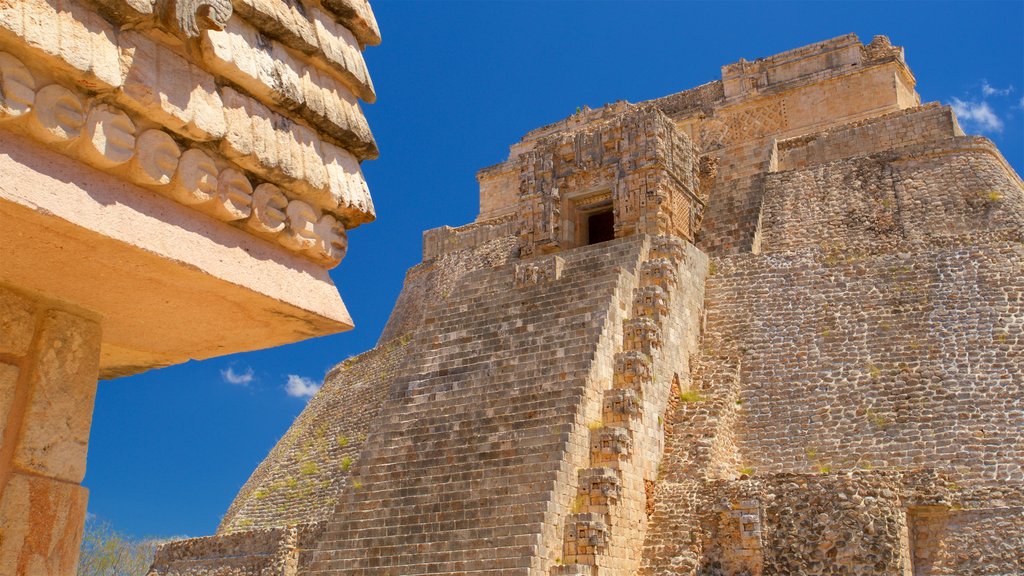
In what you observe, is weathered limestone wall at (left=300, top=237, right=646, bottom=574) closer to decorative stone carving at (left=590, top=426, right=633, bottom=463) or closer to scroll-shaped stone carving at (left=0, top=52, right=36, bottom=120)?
decorative stone carving at (left=590, top=426, right=633, bottom=463)

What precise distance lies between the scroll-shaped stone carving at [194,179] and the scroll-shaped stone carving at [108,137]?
14cm

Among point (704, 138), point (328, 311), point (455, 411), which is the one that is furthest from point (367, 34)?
point (704, 138)

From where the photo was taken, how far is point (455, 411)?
12078 millimetres

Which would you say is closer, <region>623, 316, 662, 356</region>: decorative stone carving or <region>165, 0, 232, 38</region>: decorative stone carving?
<region>165, 0, 232, 38</region>: decorative stone carving

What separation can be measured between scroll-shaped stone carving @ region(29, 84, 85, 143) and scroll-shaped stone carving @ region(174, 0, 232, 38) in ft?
1.12

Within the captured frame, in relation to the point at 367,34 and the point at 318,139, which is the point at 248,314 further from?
the point at 367,34

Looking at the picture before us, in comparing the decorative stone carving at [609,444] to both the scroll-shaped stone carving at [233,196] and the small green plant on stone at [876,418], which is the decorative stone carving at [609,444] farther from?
the scroll-shaped stone carving at [233,196]

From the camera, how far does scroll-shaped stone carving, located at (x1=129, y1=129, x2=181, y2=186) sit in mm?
2439

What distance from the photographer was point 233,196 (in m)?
2.67

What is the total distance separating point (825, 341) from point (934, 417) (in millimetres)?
1859

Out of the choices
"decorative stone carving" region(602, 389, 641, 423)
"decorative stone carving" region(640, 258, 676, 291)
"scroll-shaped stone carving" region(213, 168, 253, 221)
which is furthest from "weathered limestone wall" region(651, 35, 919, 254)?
"scroll-shaped stone carving" region(213, 168, 253, 221)

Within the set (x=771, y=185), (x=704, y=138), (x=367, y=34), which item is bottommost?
(x=367, y=34)

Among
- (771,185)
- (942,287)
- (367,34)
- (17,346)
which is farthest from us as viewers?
(771,185)

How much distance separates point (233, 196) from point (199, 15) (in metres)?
0.46
